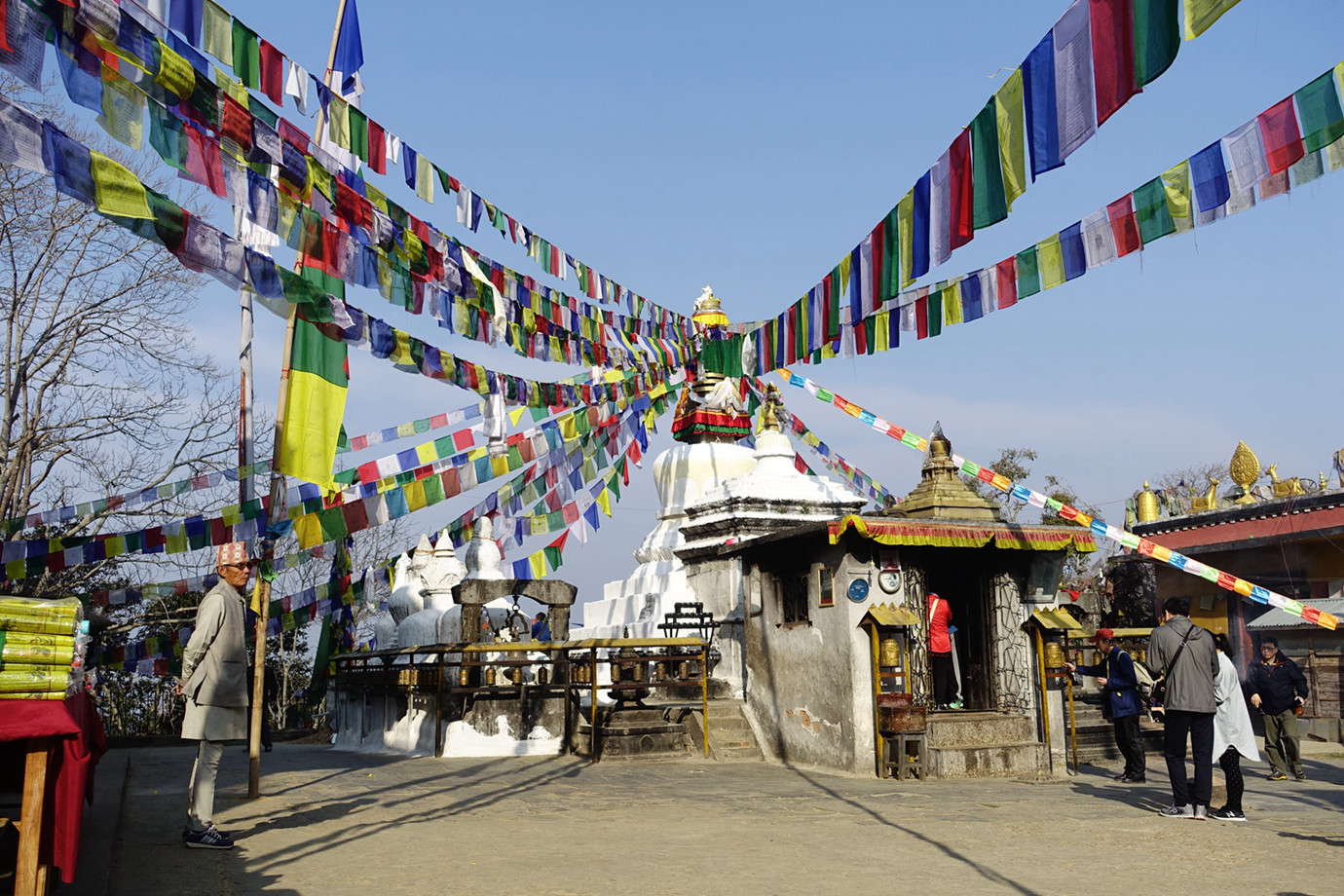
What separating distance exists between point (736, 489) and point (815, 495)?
4.01ft

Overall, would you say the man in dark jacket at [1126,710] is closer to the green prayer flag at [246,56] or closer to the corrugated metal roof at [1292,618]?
the corrugated metal roof at [1292,618]

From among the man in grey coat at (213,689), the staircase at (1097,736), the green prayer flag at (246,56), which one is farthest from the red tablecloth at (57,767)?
the staircase at (1097,736)

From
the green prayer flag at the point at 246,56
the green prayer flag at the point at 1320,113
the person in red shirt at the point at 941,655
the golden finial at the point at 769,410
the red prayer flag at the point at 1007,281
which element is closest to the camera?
the green prayer flag at the point at 1320,113

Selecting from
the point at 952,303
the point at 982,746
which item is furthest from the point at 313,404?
the point at 982,746

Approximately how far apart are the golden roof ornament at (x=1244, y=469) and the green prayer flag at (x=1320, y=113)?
18.6 metres

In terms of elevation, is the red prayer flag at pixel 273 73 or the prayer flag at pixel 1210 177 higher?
the red prayer flag at pixel 273 73

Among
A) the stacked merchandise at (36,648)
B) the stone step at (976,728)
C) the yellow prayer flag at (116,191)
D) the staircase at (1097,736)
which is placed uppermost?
the yellow prayer flag at (116,191)

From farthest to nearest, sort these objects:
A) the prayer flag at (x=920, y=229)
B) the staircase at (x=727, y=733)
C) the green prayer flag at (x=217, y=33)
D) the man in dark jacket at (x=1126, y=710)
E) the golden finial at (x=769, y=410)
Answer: the golden finial at (x=769, y=410), the staircase at (x=727, y=733), the man in dark jacket at (x=1126, y=710), the prayer flag at (x=920, y=229), the green prayer flag at (x=217, y=33)

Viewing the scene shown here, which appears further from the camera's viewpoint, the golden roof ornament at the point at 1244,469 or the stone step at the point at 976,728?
the golden roof ornament at the point at 1244,469

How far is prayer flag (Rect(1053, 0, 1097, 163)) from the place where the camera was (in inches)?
255

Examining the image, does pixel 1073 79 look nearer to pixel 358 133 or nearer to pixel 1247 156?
pixel 1247 156

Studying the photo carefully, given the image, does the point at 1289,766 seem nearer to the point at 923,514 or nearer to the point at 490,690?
the point at 923,514

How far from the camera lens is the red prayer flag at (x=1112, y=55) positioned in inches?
239

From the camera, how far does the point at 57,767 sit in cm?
448
